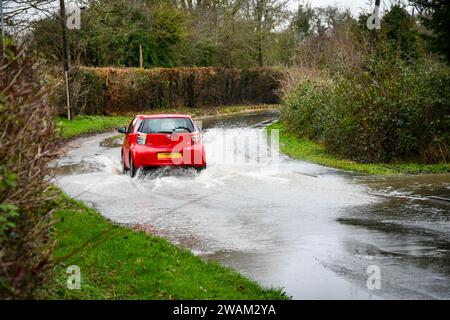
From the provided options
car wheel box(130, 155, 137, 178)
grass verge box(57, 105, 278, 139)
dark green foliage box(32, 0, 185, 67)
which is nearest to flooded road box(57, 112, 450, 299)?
car wheel box(130, 155, 137, 178)

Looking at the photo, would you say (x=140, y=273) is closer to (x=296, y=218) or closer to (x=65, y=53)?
(x=296, y=218)

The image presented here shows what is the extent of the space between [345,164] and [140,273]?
11.6 m

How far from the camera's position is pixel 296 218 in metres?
10.9

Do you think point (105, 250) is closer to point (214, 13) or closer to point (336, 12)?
point (214, 13)

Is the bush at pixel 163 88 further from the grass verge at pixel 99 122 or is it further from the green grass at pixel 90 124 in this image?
the green grass at pixel 90 124

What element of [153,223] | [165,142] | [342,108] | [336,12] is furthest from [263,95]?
[153,223]

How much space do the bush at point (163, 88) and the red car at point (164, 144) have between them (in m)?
15.7

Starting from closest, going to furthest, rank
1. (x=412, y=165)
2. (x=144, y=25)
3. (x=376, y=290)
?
(x=376, y=290) → (x=412, y=165) → (x=144, y=25)

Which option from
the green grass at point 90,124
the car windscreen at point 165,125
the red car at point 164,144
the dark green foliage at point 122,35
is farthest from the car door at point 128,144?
the dark green foliage at point 122,35

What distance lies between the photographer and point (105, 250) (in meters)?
8.26

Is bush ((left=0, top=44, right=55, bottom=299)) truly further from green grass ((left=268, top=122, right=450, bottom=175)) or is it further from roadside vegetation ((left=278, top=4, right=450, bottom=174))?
roadside vegetation ((left=278, top=4, right=450, bottom=174))

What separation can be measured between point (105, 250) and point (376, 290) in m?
3.68

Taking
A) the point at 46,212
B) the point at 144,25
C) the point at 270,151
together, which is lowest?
the point at 270,151

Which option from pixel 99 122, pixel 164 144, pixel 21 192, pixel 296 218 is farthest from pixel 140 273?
pixel 99 122
